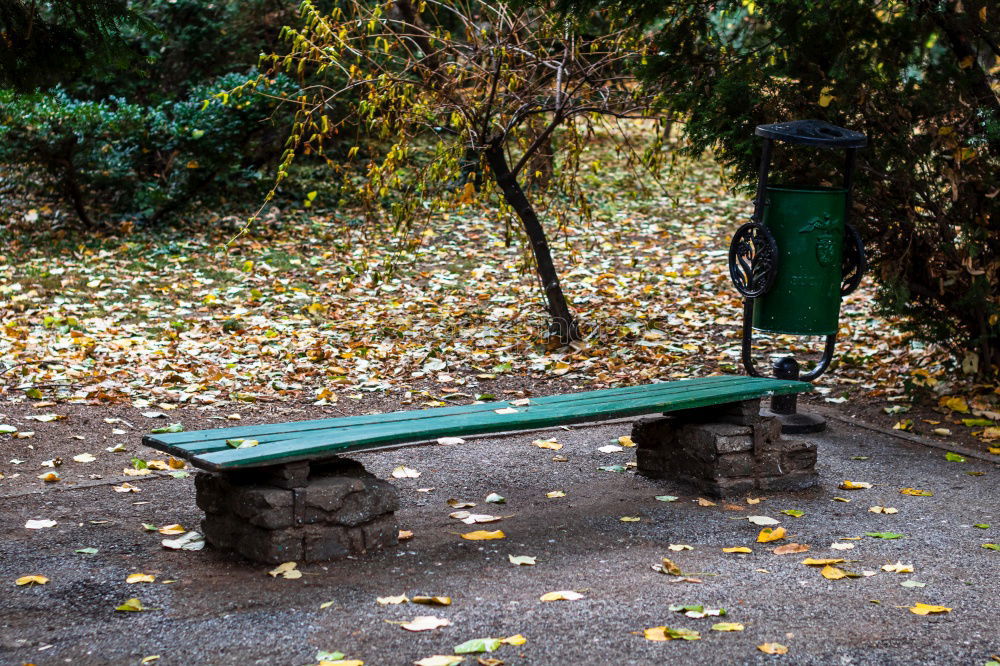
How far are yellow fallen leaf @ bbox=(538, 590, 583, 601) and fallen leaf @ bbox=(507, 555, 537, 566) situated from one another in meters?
0.34

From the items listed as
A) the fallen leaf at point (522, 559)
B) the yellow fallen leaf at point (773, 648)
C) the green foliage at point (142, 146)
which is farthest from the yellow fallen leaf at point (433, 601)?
the green foliage at point (142, 146)

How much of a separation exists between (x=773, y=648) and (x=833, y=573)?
77cm

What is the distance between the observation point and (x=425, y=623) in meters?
3.28

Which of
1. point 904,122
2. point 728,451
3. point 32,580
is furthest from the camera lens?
point 904,122

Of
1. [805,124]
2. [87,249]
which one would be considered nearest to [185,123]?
[87,249]

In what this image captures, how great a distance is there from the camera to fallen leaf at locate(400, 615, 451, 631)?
3.25m

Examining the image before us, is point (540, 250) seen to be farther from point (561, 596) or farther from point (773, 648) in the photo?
point (773, 648)

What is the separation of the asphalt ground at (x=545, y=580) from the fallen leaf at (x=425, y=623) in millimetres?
29

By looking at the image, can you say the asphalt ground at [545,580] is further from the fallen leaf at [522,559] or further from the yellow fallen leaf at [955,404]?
the yellow fallen leaf at [955,404]

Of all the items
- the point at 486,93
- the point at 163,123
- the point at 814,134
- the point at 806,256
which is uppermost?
the point at 163,123

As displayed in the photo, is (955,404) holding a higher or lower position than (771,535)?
higher

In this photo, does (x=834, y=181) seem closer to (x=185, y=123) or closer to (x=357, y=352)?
(x=357, y=352)

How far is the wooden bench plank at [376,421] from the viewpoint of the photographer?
392 centimetres

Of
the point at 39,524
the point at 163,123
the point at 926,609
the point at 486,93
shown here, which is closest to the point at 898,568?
the point at 926,609
